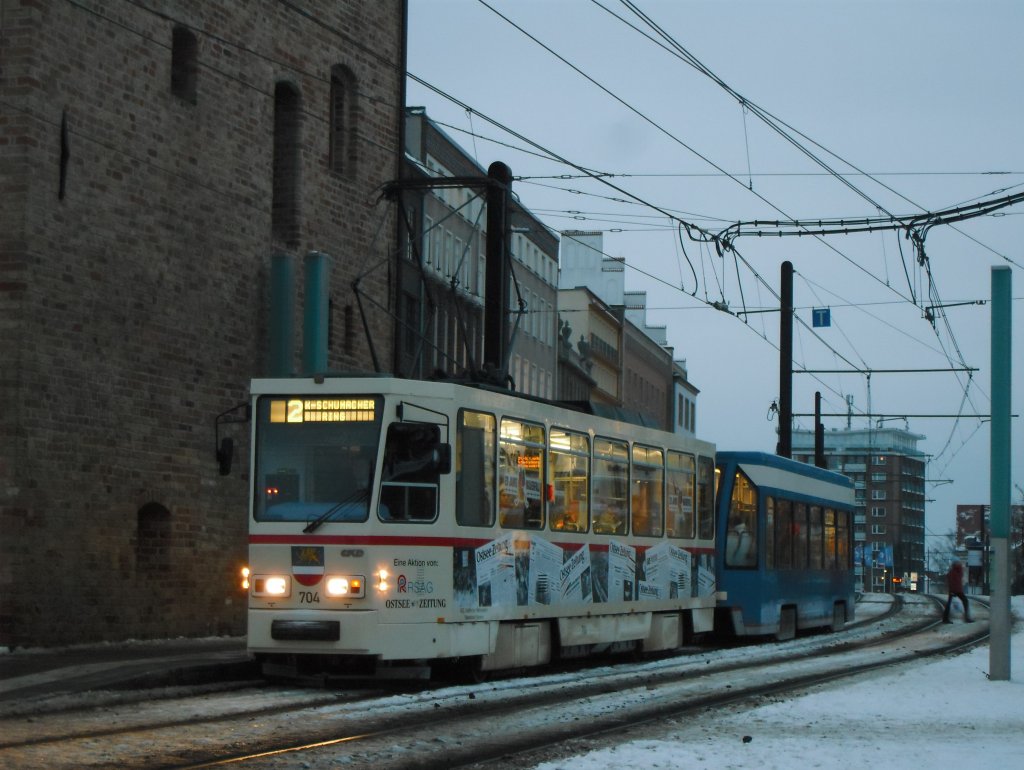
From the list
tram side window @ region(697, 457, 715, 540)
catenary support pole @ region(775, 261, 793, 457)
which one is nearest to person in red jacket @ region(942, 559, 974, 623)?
catenary support pole @ region(775, 261, 793, 457)

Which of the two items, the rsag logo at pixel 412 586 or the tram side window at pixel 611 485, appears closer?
the rsag logo at pixel 412 586

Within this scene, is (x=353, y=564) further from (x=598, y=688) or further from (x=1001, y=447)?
(x=1001, y=447)

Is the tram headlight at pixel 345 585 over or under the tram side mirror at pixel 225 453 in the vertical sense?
under

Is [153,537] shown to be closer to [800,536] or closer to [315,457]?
[315,457]

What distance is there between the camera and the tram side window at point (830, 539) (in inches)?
1267

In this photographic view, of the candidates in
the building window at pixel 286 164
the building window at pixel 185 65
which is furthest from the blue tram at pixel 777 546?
the building window at pixel 185 65

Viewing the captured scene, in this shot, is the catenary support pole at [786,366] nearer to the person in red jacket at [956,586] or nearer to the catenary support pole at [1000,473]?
the person in red jacket at [956,586]

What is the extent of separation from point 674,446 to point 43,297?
28.5 feet

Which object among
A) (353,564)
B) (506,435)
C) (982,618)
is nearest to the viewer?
(353,564)

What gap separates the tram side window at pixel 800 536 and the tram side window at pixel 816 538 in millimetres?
396

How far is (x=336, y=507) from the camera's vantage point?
57.5 feet

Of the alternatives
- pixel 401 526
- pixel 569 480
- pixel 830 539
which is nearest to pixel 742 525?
pixel 830 539

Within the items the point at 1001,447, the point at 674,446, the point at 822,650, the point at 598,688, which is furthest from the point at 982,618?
the point at 598,688

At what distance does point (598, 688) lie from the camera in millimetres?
18109
